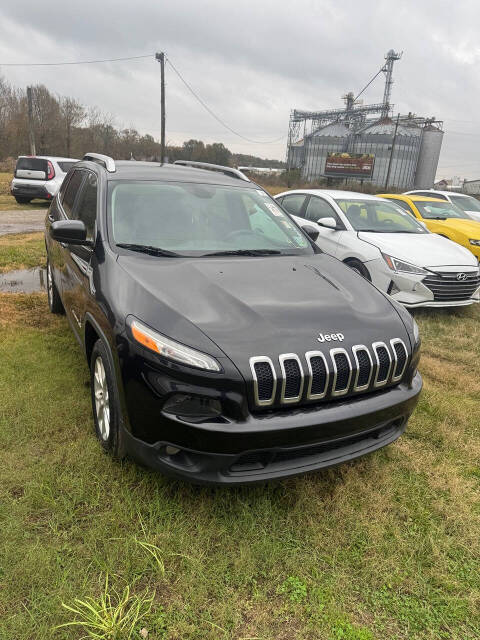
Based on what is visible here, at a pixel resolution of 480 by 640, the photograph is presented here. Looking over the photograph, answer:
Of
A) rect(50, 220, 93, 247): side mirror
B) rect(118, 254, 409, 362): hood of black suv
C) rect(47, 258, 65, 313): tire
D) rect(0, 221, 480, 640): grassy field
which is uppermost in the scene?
rect(50, 220, 93, 247): side mirror

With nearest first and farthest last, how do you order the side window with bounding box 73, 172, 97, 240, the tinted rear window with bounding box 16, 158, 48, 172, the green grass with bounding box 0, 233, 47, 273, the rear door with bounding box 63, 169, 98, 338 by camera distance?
1. the rear door with bounding box 63, 169, 98, 338
2. the side window with bounding box 73, 172, 97, 240
3. the green grass with bounding box 0, 233, 47, 273
4. the tinted rear window with bounding box 16, 158, 48, 172

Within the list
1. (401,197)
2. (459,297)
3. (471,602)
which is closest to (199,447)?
(471,602)

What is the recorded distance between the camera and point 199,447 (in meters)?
1.98

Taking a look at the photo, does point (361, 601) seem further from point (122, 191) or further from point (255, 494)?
point (122, 191)

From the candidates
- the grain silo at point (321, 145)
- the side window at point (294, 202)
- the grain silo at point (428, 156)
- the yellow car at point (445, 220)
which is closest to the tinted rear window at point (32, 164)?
the side window at point (294, 202)

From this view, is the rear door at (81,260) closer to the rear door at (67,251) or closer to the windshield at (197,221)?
the rear door at (67,251)

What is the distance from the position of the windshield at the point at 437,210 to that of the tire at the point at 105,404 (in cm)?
806

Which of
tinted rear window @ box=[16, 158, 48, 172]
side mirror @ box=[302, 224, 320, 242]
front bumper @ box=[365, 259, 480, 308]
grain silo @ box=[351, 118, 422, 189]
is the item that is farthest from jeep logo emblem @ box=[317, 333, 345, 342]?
grain silo @ box=[351, 118, 422, 189]

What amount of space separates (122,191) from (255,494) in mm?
2222

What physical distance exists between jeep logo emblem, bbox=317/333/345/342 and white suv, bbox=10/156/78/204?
44.3 feet

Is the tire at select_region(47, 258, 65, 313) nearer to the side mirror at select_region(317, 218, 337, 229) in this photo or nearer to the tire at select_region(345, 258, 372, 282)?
the side mirror at select_region(317, 218, 337, 229)

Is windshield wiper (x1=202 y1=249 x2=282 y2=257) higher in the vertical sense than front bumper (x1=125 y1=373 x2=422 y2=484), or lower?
higher

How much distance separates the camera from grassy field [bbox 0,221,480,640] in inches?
71.5

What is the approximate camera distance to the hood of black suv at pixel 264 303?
2.10m
